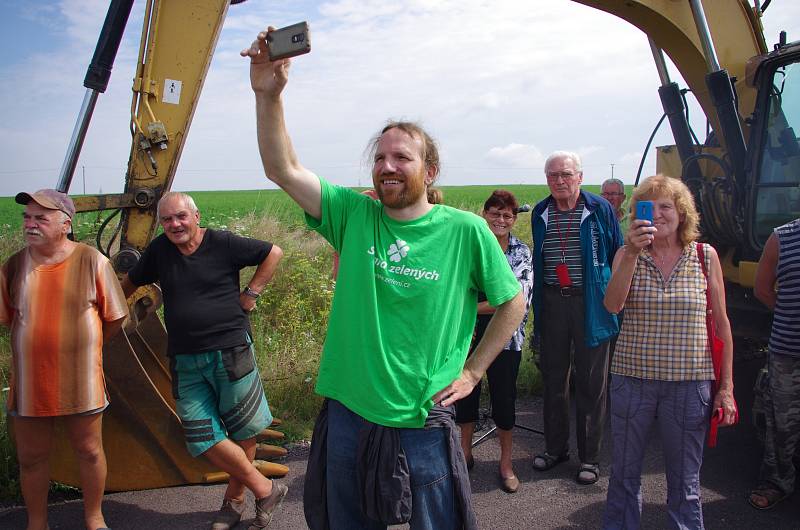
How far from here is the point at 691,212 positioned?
3.05m

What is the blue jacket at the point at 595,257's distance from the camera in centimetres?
397

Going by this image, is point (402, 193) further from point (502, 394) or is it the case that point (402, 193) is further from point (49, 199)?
point (502, 394)

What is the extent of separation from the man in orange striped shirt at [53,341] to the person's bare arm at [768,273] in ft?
12.1

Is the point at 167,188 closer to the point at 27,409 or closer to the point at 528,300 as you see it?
the point at 27,409

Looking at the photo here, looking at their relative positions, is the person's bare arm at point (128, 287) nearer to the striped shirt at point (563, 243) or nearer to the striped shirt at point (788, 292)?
the striped shirt at point (563, 243)

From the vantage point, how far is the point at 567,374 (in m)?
4.28

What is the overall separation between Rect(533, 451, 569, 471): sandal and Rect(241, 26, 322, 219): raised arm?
2952mm

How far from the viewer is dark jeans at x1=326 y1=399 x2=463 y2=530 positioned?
7.12ft

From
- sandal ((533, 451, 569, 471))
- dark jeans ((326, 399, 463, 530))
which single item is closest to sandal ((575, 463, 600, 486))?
sandal ((533, 451, 569, 471))

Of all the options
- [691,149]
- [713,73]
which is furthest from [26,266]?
[691,149]

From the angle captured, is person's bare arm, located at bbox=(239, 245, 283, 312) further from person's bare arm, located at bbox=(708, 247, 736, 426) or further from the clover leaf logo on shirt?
person's bare arm, located at bbox=(708, 247, 736, 426)

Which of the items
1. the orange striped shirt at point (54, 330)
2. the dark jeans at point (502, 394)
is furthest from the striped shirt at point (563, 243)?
the orange striped shirt at point (54, 330)

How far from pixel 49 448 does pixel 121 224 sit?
142cm

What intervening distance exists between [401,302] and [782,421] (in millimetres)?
2706
